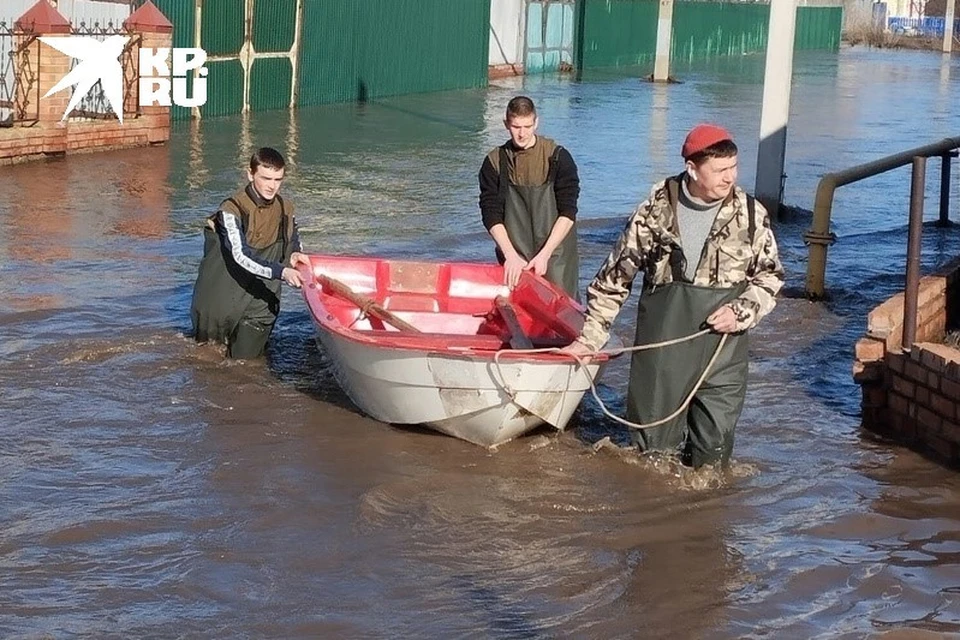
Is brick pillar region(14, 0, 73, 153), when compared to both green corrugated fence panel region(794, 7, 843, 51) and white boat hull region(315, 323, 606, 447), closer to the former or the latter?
white boat hull region(315, 323, 606, 447)

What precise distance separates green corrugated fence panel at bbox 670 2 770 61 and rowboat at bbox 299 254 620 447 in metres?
37.3

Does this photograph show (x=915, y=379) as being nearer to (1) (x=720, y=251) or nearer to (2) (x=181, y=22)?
(1) (x=720, y=251)

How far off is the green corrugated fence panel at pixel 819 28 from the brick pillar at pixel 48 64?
153 feet

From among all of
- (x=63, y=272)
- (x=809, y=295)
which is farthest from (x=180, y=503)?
(x=809, y=295)

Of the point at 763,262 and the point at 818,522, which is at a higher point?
the point at 763,262

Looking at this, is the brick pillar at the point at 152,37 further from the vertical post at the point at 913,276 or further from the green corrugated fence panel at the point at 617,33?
the green corrugated fence panel at the point at 617,33

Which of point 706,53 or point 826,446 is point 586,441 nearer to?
point 826,446

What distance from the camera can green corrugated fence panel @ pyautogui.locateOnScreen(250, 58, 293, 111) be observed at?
24719mm

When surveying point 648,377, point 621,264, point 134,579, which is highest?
point 621,264

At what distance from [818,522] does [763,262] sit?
1154mm

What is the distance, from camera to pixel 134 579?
5.71 metres

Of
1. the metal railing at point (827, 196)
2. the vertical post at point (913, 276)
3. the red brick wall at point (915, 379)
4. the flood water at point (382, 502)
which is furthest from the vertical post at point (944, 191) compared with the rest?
the vertical post at point (913, 276)

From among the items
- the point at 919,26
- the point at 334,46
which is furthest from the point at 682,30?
the point at 919,26

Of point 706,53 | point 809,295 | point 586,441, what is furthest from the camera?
point 706,53
